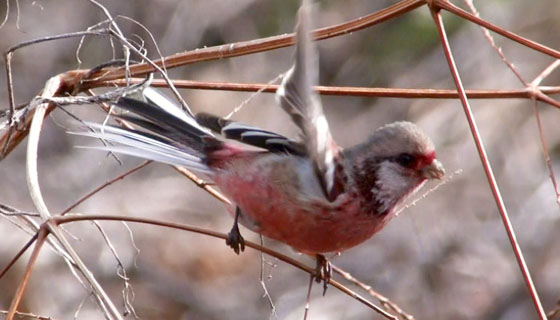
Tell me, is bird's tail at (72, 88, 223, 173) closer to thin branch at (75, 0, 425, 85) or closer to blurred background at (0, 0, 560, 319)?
thin branch at (75, 0, 425, 85)

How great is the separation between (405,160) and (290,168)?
0.46 metres

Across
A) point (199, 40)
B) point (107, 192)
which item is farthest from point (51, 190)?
point (199, 40)

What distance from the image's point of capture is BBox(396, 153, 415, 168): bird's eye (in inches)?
144

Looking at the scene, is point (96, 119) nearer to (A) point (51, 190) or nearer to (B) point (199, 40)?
(A) point (51, 190)

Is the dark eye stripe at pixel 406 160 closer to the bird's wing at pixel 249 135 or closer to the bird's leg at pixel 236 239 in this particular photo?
the bird's wing at pixel 249 135

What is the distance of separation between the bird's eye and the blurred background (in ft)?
12.2

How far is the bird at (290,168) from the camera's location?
11.5 feet

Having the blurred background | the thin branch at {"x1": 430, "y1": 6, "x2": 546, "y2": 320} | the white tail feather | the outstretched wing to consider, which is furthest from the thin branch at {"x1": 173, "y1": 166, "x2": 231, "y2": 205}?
the blurred background

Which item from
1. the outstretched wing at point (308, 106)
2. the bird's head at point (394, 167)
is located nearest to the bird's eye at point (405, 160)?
the bird's head at point (394, 167)

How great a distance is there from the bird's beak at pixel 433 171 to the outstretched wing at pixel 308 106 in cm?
35

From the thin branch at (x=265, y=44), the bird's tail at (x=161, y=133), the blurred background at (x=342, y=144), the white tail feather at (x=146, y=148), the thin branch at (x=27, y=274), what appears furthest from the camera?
the blurred background at (x=342, y=144)

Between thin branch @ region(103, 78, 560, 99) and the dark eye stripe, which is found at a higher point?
the dark eye stripe

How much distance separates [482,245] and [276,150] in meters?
4.68

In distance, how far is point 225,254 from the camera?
8.72m
